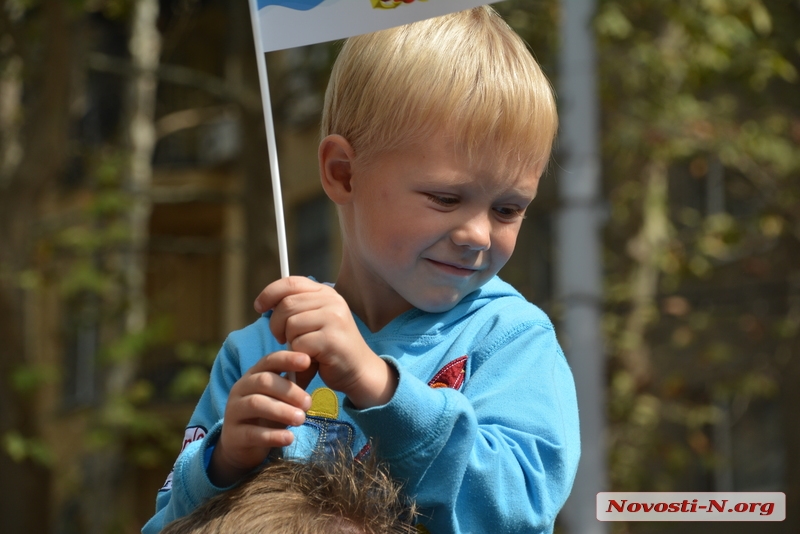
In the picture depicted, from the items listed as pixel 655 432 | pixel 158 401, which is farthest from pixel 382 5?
pixel 158 401

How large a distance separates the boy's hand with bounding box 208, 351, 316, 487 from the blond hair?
1.25 feet

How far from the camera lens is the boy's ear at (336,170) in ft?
5.54

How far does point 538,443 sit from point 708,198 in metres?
10.5

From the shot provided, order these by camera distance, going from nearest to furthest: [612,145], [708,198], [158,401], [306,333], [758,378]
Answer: [306,333] < [612,145] < [758,378] < [708,198] < [158,401]

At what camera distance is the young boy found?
138 centimetres

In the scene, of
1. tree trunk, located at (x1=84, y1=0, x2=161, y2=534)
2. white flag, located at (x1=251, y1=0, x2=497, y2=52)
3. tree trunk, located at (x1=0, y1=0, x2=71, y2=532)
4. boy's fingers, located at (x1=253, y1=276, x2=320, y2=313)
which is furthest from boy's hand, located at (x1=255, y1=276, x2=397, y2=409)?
tree trunk, located at (x1=84, y1=0, x2=161, y2=534)

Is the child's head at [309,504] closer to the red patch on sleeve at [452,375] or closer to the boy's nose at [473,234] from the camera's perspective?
the red patch on sleeve at [452,375]

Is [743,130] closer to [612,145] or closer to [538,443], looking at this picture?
[612,145]

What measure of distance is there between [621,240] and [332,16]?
8.17 metres

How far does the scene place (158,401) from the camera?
62.4ft

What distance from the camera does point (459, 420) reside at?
4.56ft

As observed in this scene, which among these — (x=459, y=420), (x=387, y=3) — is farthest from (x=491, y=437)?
(x=387, y=3)

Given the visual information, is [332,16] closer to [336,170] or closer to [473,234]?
[336,170]

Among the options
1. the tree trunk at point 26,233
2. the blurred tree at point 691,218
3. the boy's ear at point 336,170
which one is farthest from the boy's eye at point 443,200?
the tree trunk at point 26,233
